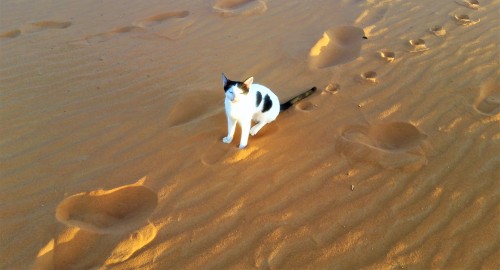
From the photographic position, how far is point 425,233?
2664 millimetres

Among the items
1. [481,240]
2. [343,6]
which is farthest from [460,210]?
[343,6]

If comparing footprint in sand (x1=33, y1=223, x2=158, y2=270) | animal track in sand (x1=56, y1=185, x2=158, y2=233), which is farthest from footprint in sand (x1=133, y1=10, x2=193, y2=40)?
footprint in sand (x1=33, y1=223, x2=158, y2=270)

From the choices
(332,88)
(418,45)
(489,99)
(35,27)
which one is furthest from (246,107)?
(35,27)

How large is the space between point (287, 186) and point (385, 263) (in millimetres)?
932

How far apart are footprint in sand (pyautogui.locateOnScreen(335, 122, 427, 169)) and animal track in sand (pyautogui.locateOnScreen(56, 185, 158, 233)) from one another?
1.73 metres

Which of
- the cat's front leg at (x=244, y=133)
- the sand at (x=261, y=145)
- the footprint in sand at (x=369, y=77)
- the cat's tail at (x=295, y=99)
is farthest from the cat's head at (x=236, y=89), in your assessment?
the footprint in sand at (x=369, y=77)

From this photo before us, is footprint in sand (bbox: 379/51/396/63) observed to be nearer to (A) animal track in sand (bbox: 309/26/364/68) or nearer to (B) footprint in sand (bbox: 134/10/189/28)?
(A) animal track in sand (bbox: 309/26/364/68)

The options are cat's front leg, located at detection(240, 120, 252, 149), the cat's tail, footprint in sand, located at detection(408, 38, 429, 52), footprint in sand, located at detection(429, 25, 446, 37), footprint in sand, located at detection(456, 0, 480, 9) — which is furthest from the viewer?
footprint in sand, located at detection(456, 0, 480, 9)

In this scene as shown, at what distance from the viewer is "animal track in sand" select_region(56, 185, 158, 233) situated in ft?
9.46

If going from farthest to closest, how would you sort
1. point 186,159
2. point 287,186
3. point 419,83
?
1. point 419,83
2. point 186,159
3. point 287,186

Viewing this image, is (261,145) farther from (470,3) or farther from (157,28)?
(470,3)

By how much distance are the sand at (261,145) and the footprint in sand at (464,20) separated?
3 centimetres

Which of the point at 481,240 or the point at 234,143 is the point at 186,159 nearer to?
the point at 234,143

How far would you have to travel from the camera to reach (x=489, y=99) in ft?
12.5
